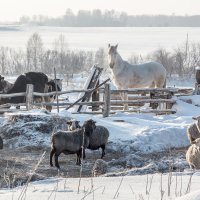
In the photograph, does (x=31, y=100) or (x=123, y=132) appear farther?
(x=31, y=100)

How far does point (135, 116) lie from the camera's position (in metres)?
17.5

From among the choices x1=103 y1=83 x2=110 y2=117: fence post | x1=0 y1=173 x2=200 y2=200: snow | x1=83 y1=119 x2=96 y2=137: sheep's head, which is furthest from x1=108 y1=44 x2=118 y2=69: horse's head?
x1=0 y1=173 x2=200 y2=200: snow

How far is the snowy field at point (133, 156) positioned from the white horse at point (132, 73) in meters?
1.93

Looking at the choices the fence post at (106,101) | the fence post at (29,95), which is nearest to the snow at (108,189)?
the fence post at (106,101)

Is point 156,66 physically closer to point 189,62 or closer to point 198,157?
point 198,157

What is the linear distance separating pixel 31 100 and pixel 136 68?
518 centimetres

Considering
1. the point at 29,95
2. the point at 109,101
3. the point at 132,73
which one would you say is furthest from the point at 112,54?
the point at 29,95

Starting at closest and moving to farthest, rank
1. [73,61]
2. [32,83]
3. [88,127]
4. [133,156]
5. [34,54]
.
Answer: [133,156], [88,127], [32,83], [73,61], [34,54]

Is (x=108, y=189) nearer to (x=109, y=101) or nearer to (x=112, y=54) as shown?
(x=109, y=101)

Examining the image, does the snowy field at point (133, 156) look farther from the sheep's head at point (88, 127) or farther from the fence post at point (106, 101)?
the sheep's head at point (88, 127)

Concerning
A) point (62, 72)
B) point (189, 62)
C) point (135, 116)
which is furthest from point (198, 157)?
point (62, 72)

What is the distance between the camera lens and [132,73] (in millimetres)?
21062

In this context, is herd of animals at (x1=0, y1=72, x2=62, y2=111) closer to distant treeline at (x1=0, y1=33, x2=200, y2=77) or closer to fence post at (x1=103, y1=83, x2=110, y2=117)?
fence post at (x1=103, y1=83, x2=110, y2=117)

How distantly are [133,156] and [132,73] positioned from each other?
896 centimetres
